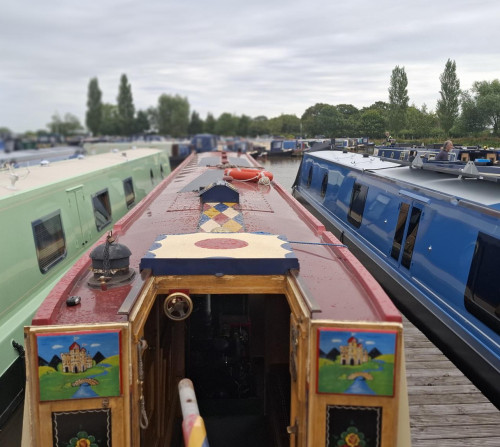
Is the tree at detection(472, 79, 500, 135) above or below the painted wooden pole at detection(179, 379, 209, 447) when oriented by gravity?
above

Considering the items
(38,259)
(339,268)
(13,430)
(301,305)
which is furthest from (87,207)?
(301,305)

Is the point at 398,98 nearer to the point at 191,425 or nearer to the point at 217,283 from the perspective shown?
the point at 217,283

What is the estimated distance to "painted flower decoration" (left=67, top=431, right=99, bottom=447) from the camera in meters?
3.00

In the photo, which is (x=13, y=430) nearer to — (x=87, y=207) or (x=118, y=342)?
(x=118, y=342)

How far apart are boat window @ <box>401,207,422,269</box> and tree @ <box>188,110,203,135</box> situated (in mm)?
75443

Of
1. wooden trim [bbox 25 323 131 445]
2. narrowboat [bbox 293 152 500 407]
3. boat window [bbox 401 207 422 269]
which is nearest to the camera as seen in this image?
wooden trim [bbox 25 323 131 445]

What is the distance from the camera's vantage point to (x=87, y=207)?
7.98 m

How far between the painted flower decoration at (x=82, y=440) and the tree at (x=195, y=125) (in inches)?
3129

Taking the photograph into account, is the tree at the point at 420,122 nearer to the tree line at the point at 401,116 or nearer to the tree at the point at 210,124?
the tree line at the point at 401,116

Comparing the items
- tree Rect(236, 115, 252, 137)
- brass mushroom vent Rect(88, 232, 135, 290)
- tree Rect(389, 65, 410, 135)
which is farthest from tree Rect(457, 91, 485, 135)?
tree Rect(236, 115, 252, 137)

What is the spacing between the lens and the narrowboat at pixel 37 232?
→ 16.3ft

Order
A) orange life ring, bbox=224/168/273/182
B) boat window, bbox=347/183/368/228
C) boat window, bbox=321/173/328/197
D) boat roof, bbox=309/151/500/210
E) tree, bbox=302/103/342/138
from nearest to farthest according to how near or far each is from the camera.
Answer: boat roof, bbox=309/151/500/210
orange life ring, bbox=224/168/273/182
boat window, bbox=347/183/368/228
tree, bbox=302/103/342/138
boat window, bbox=321/173/328/197

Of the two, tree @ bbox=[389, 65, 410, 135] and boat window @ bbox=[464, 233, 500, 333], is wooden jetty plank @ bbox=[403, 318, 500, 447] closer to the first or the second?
boat window @ bbox=[464, 233, 500, 333]

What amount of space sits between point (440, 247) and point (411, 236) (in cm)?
97
